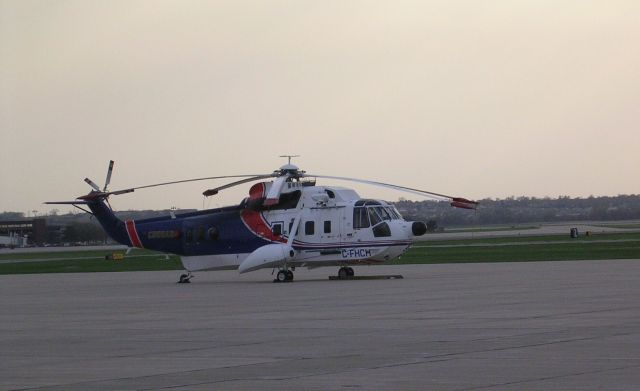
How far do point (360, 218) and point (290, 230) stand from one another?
9.16ft

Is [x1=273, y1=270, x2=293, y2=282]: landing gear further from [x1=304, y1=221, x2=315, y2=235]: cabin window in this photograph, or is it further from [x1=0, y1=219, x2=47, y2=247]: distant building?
[x1=0, y1=219, x2=47, y2=247]: distant building

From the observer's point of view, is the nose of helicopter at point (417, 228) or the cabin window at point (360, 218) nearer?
the nose of helicopter at point (417, 228)

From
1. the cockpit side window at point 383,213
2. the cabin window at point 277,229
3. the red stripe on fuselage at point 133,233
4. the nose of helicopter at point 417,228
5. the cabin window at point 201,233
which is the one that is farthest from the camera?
the red stripe on fuselage at point 133,233

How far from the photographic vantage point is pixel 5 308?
31312mm

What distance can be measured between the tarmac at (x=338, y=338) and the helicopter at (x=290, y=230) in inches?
243

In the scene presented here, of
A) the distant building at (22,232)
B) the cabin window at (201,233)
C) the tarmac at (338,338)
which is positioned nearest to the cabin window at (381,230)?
the tarmac at (338,338)

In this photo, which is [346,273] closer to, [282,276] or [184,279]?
[282,276]

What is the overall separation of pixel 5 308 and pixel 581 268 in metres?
22.2

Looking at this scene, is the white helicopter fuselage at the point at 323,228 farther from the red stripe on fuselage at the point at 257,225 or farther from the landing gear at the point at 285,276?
the landing gear at the point at 285,276

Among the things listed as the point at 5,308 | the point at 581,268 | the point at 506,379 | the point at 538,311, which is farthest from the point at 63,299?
the point at 506,379

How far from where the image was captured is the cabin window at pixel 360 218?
142ft

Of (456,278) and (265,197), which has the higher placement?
(265,197)

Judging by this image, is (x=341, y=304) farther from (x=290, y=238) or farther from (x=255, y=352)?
(x=290, y=238)

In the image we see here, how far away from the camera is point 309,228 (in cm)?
4409
